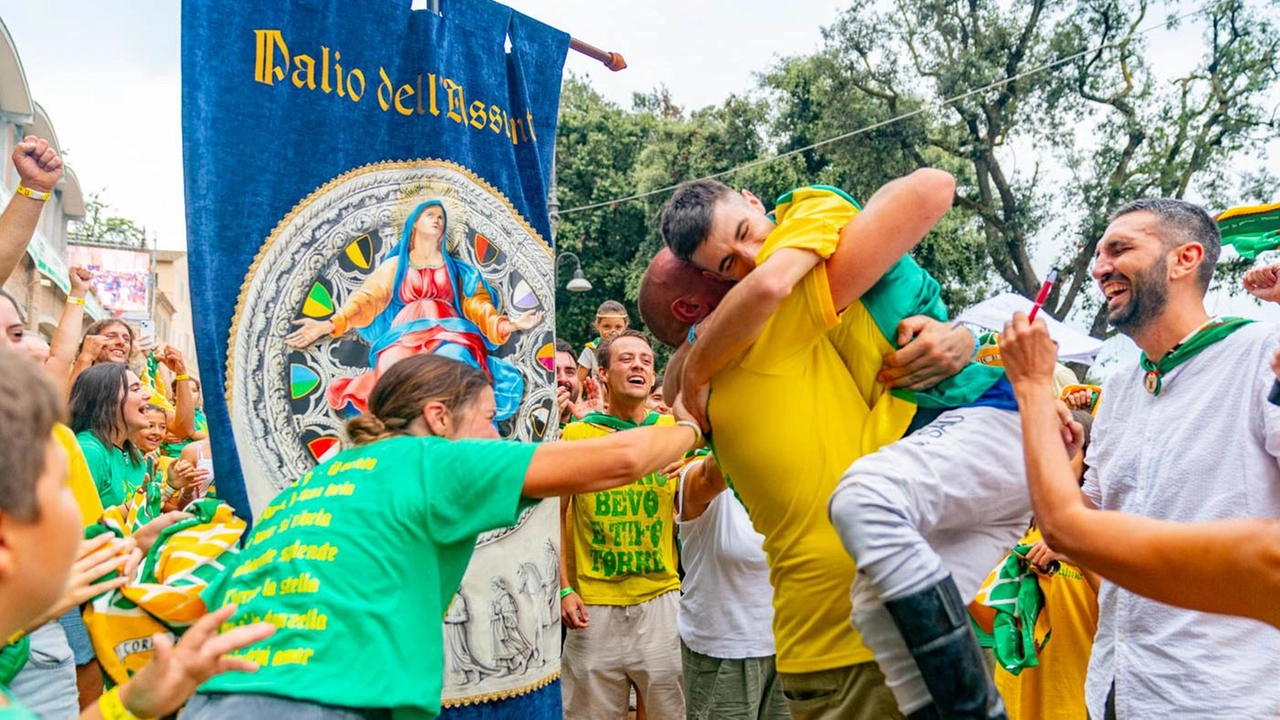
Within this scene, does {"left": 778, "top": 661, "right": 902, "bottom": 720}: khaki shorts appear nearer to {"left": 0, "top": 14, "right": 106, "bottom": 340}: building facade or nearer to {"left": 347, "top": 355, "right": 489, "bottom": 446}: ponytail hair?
{"left": 347, "top": 355, "right": 489, "bottom": 446}: ponytail hair

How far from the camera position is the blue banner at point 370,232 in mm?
3490

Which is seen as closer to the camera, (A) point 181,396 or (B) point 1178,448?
(B) point 1178,448

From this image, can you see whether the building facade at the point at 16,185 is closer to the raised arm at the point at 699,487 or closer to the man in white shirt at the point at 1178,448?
the raised arm at the point at 699,487

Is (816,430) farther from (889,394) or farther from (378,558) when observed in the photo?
(378,558)

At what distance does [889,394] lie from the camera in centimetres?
254

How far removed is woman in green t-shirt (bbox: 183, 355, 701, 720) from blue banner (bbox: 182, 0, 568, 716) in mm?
987

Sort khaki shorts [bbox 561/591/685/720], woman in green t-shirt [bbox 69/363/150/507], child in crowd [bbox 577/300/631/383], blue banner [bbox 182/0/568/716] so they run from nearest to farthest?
blue banner [bbox 182/0/568/716] → woman in green t-shirt [bbox 69/363/150/507] → khaki shorts [bbox 561/591/685/720] → child in crowd [bbox 577/300/631/383]

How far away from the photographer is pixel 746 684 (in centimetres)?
454

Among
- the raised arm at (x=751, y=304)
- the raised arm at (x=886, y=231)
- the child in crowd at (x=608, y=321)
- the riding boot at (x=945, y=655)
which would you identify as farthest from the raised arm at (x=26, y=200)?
the child in crowd at (x=608, y=321)

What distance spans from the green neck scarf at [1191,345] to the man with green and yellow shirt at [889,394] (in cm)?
80

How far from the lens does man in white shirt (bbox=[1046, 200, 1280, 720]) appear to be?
8.64 ft

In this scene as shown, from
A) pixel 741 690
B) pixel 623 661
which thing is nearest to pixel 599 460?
pixel 741 690

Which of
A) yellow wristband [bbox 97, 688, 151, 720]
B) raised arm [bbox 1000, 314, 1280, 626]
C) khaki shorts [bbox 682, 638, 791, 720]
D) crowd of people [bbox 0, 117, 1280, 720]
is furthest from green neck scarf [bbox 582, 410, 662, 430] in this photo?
yellow wristband [bbox 97, 688, 151, 720]

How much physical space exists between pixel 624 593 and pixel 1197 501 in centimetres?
296
